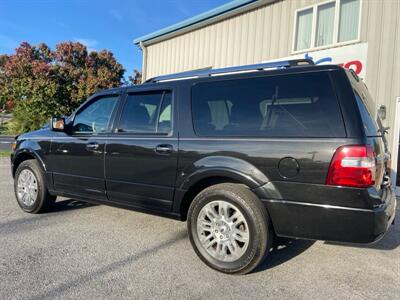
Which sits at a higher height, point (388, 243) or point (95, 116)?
point (95, 116)

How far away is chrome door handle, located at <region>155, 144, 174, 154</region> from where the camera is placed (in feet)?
12.1

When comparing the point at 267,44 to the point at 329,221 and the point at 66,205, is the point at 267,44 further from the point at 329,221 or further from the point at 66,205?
the point at 329,221

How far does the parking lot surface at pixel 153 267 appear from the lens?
2.92m

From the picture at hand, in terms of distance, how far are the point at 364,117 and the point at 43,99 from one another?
572 inches

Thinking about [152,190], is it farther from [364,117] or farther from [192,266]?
[364,117]

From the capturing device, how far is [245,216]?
316cm

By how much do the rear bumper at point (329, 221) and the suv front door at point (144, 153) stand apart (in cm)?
117

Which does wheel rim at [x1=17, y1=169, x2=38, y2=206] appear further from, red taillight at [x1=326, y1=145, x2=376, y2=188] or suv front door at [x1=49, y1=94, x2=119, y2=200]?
red taillight at [x1=326, y1=145, x2=376, y2=188]

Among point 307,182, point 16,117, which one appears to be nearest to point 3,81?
point 16,117

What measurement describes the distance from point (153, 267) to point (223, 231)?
754mm

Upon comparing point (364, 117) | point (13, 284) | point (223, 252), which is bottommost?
point (13, 284)

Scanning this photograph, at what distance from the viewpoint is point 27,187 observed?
5.21 m

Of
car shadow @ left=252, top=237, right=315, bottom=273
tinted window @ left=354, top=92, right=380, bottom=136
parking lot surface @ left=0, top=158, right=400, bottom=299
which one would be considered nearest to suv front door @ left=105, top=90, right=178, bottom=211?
parking lot surface @ left=0, top=158, right=400, bottom=299

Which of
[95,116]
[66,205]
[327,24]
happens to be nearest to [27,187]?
[66,205]
